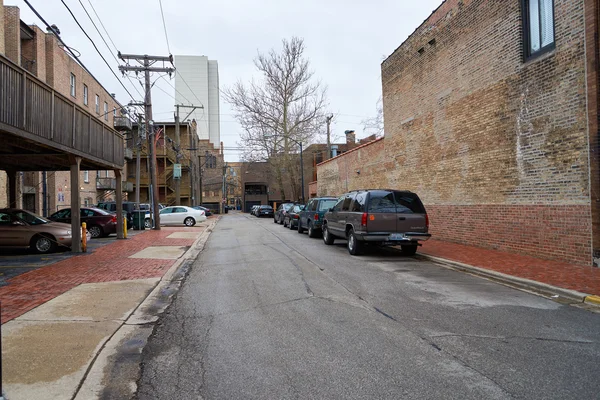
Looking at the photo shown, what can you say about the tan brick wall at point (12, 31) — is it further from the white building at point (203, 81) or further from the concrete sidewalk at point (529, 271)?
the white building at point (203, 81)

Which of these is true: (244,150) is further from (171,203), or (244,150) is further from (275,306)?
Result: (275,306)

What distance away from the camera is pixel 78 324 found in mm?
5457

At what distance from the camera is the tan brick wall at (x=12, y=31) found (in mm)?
20844

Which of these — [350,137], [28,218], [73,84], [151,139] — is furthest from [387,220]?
[350,137]

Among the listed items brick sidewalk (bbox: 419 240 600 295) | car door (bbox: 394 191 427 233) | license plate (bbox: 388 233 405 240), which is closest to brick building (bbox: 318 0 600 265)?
brick sidewalk (bbox: 419 240 600 295)

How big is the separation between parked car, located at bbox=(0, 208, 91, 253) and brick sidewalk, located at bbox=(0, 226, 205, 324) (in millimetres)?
1134

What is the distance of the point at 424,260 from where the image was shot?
37.4 ft

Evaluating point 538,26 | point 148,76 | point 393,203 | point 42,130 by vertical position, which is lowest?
point 393,203

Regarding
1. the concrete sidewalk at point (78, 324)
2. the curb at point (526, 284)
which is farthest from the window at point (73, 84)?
the curb at point (526, 284)

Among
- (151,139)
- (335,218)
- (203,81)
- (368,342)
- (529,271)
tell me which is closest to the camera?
(368,342)

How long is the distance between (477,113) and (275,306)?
935 cm

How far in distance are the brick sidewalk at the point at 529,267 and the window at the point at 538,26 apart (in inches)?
198

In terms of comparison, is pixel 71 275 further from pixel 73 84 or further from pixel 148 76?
pixel 73 84

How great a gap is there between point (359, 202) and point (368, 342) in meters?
7.41
